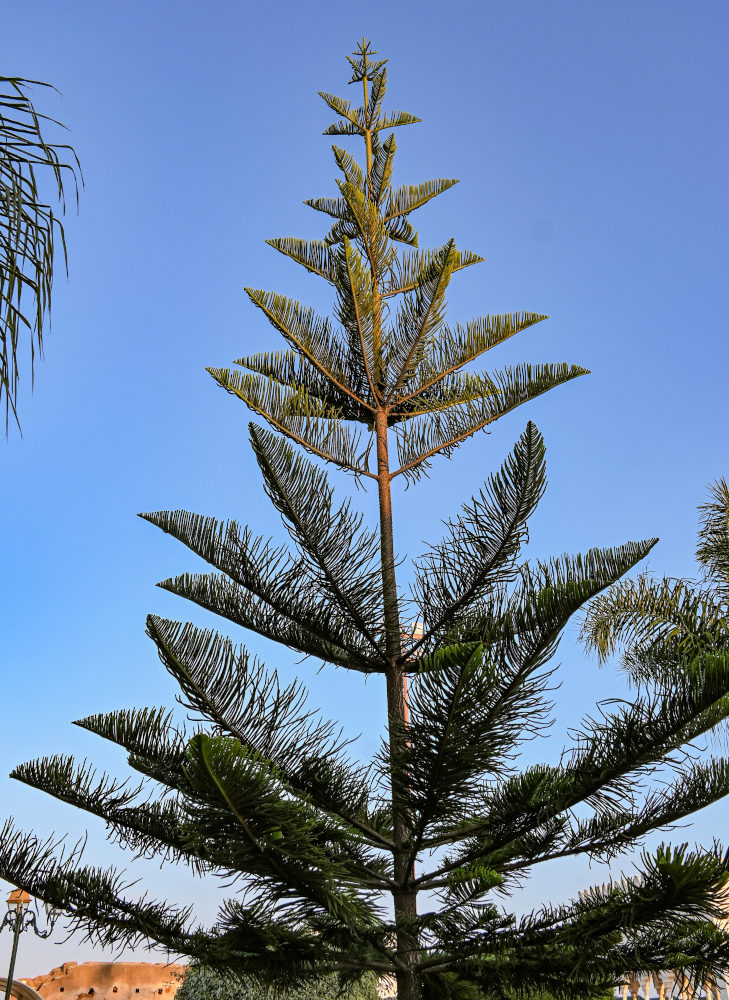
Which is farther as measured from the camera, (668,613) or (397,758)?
(668,613)

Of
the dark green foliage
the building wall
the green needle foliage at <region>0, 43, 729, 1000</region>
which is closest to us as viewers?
the green needle foliage at <region>0, 43, 729, 1000</region>

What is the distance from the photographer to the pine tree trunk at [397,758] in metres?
3.26

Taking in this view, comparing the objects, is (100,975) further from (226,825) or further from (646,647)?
(226,825)

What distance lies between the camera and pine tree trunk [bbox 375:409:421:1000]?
10.7ft

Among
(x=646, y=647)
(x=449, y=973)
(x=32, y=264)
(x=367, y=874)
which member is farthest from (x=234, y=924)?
(x=646, y=647)

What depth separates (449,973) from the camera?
3375 millimetres

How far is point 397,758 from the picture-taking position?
10.1 feet

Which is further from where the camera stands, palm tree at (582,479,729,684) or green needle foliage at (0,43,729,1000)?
palm tree at (582,479,729,684)

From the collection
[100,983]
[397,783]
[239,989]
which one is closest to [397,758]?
[397,783]

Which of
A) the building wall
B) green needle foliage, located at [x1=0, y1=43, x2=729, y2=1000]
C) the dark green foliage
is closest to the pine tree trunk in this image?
green needle foliage, located at [x1=0, y1=43, x2=729, y2=1000]

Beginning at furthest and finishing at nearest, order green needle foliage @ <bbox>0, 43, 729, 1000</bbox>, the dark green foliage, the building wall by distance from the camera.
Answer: the building wall
the dark green foliage
green needle foliage @ <bbox>0, 43, 729, 1000</bbox>

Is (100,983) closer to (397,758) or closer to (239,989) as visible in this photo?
(239,989)

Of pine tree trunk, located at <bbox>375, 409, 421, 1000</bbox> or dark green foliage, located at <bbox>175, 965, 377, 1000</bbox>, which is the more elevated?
pine tree trunk, located at <bbox>375, 409, 421, 1000</bbox>

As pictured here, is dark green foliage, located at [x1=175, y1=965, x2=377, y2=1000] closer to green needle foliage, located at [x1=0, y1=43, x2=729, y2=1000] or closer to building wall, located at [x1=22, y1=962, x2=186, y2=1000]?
green needle foliage, located at [x1=0, y1=43, x2=729, y2=1000]
